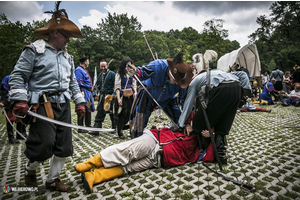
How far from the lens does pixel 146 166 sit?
2.66 meters

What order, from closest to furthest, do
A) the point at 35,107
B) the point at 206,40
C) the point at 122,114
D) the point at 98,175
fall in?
the point at 35,107 < the point at 98,175 < the point at 122,114 < the point at 206,40

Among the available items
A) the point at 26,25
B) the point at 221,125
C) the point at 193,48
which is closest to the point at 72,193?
the point at 221,125

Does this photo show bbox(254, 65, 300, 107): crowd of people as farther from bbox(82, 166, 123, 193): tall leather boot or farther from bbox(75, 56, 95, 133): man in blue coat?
bbox(82, 166, 123, 193): tall leather boot

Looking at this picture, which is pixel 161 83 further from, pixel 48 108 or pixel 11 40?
pixel 11 40

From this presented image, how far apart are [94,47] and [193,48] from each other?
26242 millimetres

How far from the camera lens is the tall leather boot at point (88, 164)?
7.43ft

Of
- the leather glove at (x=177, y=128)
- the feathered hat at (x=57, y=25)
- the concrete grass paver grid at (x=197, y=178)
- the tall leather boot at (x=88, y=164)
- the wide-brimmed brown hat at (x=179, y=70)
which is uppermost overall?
the feathered hat at (x=57, y=25)

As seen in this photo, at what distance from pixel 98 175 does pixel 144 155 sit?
2.21 feet

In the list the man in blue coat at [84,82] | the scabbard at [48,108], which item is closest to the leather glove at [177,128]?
the scabbard at [48,108]

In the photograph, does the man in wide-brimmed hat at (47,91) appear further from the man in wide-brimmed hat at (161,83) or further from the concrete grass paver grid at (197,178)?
the man in wide-brimmed hat at (161,83)

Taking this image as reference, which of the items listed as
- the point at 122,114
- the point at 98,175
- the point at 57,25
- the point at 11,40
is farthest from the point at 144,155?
the point at 11,40

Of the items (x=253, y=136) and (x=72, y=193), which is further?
(x=253, y=136)

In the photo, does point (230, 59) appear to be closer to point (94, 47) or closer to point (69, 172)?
point (69, 172)

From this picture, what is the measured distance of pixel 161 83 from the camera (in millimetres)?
3271
